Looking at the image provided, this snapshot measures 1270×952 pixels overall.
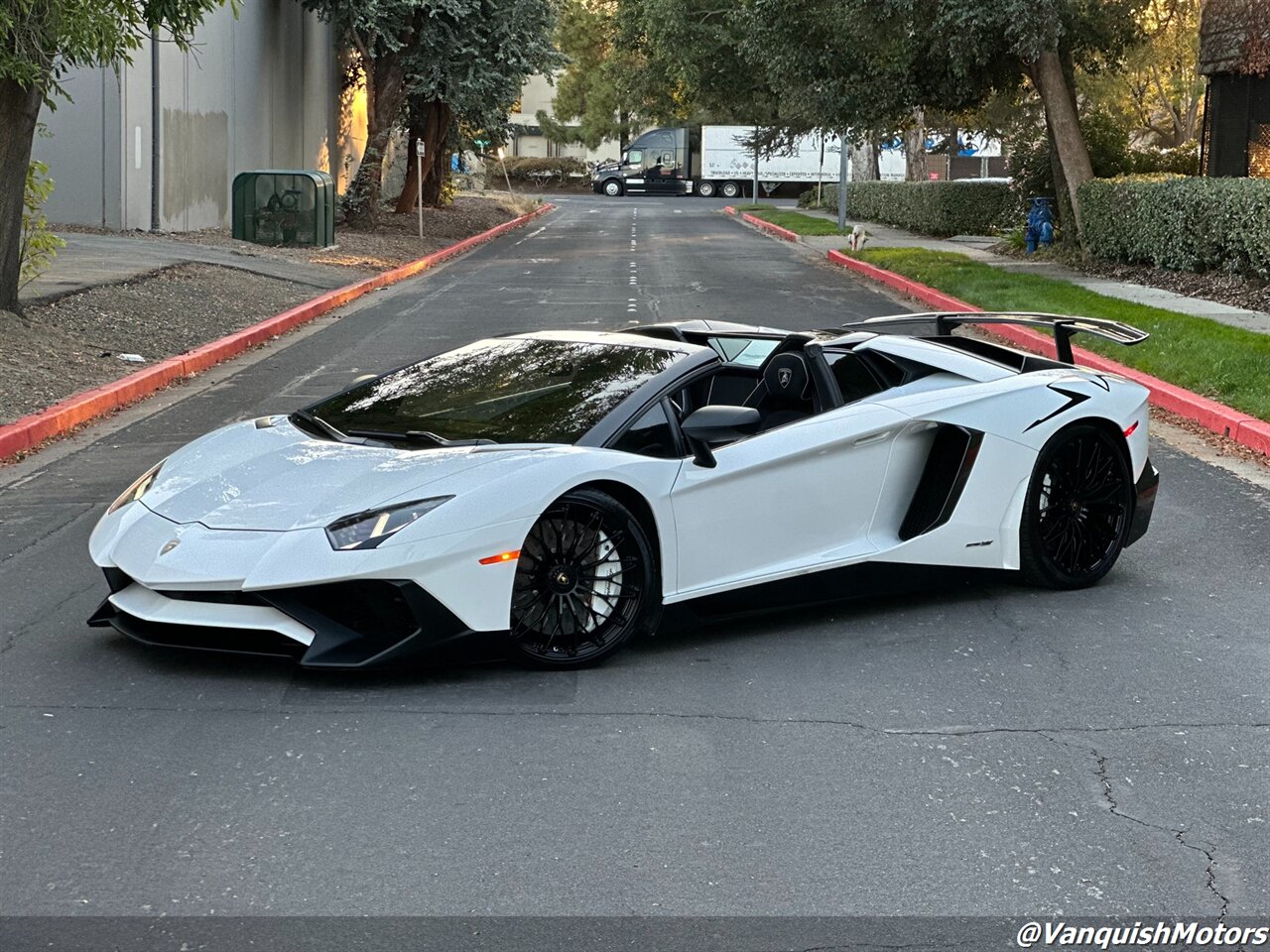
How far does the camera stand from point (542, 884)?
407 cm

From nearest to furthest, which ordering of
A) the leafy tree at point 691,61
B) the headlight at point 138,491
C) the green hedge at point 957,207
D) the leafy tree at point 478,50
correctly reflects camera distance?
1. the headlight at point 138,491
2. the leafy tree at point 478,50
3. the green hedge at point 957,207
4. the leafy tree at point 691,61

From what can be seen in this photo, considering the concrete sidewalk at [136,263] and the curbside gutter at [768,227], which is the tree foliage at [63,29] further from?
the curbside gutter at [768,227]

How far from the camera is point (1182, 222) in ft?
72.5

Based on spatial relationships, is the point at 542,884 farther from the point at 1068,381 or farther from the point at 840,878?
the point at 1068,381

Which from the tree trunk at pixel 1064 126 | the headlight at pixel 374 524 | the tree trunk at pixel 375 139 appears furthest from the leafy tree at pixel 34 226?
the tree trunk at pixel 375 139

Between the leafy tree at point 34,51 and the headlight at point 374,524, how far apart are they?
8.37 metres

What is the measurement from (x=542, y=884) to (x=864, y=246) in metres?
30.2

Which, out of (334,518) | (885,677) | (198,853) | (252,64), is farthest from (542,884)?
(252,64)

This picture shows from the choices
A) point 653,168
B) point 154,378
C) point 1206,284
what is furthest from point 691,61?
point 154,378

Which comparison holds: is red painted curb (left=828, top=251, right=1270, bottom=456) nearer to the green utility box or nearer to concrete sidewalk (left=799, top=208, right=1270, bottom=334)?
concrete sidewalk (left=799, top=208, right=1270, bottom=334)

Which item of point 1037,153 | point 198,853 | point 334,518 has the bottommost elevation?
point 198,853

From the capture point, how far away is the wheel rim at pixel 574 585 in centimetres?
566

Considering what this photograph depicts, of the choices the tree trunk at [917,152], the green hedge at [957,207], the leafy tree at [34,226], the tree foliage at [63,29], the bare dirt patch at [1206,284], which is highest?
the tree trunk at [917,152]

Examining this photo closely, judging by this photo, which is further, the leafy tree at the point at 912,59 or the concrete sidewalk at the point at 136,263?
the leafy tree at the point at 912,59
